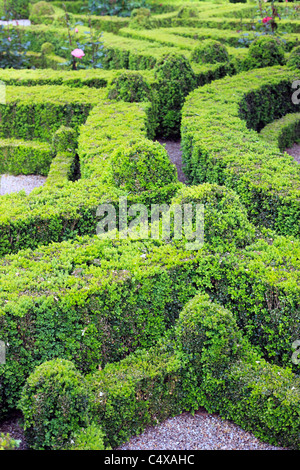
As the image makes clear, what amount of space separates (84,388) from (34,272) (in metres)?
1.49

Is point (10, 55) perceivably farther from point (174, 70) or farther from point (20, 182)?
point (20, 182)

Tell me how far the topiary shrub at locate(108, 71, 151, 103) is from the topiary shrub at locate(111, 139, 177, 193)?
427 centimetres

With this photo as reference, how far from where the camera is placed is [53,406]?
408cm

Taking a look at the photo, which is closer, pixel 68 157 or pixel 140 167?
pixel 140 167

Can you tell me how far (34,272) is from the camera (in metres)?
5.22

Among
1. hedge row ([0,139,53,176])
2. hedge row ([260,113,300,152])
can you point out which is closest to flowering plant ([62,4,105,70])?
hedge row ([0,139,53,176])

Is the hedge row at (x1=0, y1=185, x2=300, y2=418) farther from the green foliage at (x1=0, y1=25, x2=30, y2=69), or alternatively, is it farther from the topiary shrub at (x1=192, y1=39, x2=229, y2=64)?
the green foliage at (x1=0, y1=25, x2=30, y2=69)

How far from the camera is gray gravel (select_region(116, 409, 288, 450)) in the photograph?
4621 mm

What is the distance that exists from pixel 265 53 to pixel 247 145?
21.0 ft

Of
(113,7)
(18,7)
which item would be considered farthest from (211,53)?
(18,7)

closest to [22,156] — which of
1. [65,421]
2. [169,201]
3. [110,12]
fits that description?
[169,201]

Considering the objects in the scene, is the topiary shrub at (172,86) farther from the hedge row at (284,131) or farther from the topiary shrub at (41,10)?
the topiary shrub at (41,10)

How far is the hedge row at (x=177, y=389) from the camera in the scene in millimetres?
4133
